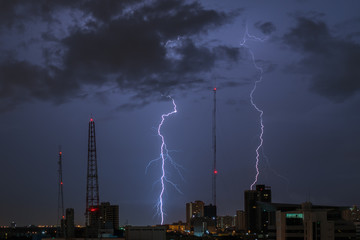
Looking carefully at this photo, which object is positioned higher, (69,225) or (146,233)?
(69,225)

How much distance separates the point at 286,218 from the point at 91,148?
33.8m

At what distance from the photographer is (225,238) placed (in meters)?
138

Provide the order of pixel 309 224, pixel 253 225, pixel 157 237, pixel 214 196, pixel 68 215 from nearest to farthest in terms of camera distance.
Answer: pixel 309 224 → pixel 157 237 → pixel 68 215 → pixel 214 196 → pixel 253 225

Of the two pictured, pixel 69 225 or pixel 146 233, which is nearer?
pixel 146 233

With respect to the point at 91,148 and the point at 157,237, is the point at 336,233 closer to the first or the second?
the point at 157,237

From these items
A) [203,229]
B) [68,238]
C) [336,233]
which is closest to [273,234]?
[336,233]

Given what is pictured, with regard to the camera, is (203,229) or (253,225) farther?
(253,225)

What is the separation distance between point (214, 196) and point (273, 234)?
3666 centimetres

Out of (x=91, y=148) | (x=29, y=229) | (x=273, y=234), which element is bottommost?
(x=29, y=229)

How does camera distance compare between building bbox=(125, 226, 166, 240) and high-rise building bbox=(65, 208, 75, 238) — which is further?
high-rise building bbox=(65, 208, 75, 238)

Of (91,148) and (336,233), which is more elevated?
(91,148)

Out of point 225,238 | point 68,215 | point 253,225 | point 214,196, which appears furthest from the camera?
point 253,225

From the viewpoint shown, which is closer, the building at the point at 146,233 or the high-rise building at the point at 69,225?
the building at the point at 146,233

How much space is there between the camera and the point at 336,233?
169 ft
